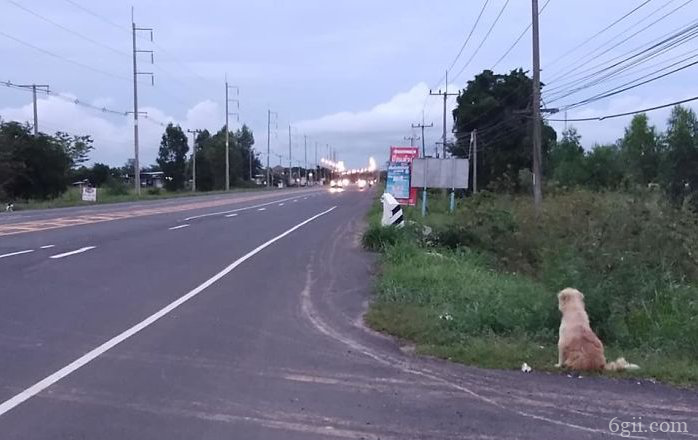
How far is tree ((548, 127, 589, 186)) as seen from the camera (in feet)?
191

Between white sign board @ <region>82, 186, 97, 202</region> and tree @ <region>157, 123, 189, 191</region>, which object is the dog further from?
tree @ <region>157, 123, 189, 191</region>

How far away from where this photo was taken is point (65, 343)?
10328 millimetres

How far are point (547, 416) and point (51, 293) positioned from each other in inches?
382

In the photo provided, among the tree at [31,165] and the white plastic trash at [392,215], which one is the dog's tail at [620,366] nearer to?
the white plastic trash at [392,215]

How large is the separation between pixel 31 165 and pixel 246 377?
213ft

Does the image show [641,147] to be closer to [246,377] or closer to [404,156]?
[404,156]

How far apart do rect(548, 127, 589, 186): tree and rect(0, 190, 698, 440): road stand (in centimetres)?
4399

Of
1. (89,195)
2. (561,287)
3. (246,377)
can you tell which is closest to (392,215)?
(561,287)

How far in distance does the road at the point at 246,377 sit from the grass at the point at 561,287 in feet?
1.99

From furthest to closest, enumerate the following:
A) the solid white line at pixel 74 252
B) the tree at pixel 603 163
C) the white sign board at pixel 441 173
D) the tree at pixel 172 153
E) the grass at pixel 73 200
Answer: the tree at pixel 172 153, the tree at pixel 603 163, the grass at pixel 73 200, the white sign board at pixel 441 173, the solid white line at pixel 74 252

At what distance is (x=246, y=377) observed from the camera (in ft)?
28.6

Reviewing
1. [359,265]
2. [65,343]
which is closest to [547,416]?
[65,343]

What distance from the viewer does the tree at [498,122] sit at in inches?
2569

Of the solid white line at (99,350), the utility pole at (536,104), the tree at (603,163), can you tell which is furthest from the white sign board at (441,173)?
the tree at (603,163)
